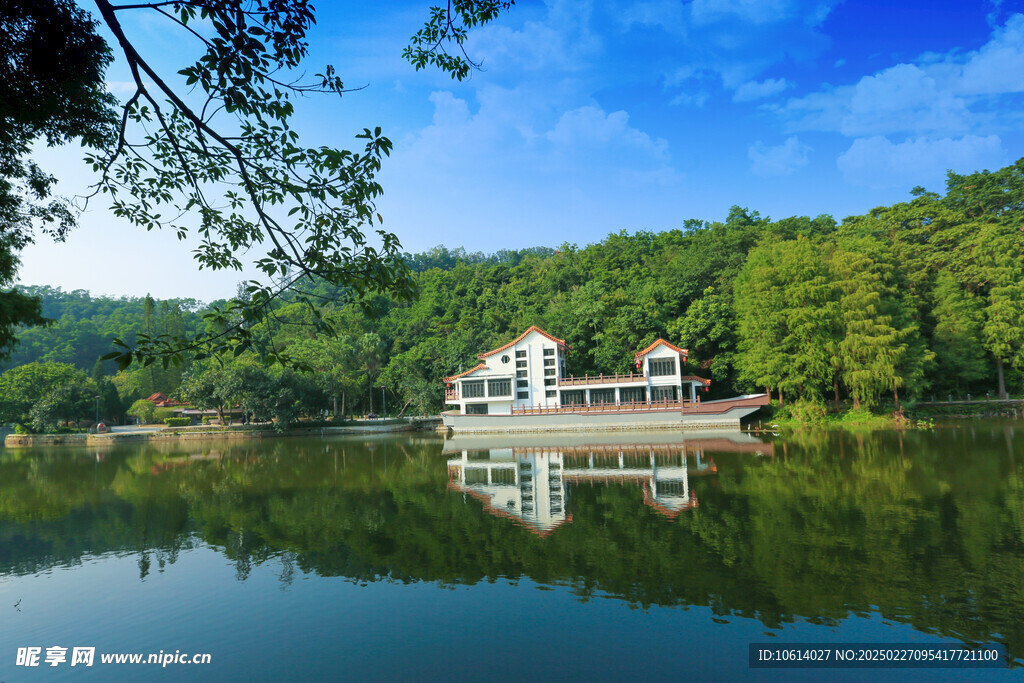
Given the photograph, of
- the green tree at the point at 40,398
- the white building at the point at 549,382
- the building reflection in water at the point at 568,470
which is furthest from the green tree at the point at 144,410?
the building reflection in water at the point at 568,470

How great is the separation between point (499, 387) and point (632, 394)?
7.65 metres

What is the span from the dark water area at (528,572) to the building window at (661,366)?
15203 millimetres

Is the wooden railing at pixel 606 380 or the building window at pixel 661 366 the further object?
the wooden railing at pixel 606 380

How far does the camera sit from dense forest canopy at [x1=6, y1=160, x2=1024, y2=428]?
26.9 m

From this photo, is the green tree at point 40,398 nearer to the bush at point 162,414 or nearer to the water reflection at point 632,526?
the bush at point 162,414

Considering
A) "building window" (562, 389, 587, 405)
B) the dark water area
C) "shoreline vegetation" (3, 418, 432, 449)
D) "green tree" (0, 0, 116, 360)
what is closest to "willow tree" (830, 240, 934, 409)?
the dark water area

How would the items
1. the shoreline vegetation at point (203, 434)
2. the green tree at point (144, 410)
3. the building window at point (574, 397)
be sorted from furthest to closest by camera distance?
the green tree at point (144, 410) → the shoreline vegetation at point (203, 434) → the building window at point (574, 397)

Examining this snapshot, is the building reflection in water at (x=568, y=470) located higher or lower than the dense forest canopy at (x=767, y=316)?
lower

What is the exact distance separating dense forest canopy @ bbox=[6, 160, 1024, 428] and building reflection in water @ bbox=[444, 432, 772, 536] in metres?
7.64

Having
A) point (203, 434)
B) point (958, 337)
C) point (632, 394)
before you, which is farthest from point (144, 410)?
point (958, 337)

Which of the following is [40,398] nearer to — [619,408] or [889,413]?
[619,408]

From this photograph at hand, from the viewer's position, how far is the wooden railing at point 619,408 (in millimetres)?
27672

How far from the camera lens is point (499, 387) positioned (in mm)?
30984

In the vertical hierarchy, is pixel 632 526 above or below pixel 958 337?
below
